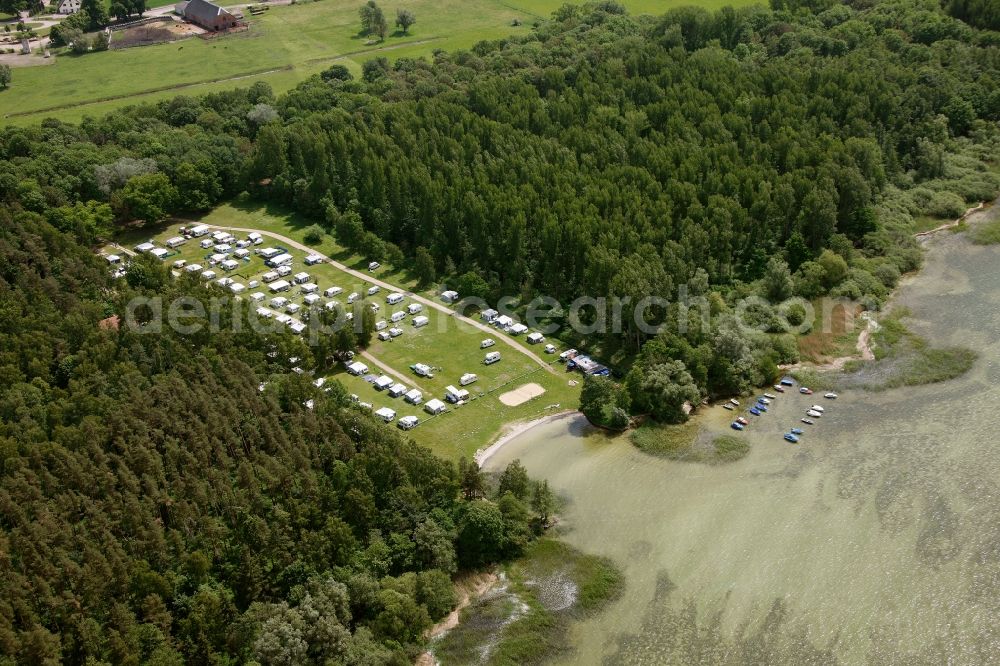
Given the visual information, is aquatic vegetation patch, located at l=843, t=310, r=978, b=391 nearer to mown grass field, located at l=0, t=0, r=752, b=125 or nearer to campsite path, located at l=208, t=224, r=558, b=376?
campsite path, located at l=208, t=224, r=558, b=376

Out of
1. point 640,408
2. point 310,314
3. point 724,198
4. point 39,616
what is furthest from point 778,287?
point 39,616

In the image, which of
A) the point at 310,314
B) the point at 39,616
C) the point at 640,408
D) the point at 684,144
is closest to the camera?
the point at 39,616

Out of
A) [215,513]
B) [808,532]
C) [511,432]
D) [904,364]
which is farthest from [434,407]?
[904,364]

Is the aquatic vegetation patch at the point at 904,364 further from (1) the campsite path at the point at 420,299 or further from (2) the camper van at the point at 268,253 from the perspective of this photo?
(2) the camper van at the point at 268,253

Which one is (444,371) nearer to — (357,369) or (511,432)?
(357,369)

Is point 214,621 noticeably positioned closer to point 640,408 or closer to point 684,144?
point 640,408
